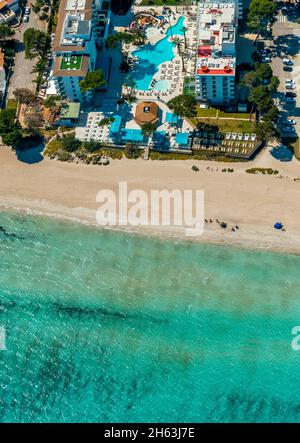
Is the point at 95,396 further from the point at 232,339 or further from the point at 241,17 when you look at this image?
the point at 241,17

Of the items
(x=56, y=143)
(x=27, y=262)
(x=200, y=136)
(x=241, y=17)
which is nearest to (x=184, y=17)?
(x=241, y=17)

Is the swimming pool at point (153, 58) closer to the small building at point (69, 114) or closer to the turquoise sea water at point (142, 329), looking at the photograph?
the small building at point (69, 114)

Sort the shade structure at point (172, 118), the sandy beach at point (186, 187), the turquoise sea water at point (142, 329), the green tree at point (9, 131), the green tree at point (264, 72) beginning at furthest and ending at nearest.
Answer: the shade structure at point (172, 118), the green tree at point (9, 131), the green tree at point (264, 72), the sandy beach at point (186, 187), the turquoise sea water at point (142, 329)

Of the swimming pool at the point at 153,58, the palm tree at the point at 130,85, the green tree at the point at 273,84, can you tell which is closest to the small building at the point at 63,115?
the palm tree at the point at 130,85

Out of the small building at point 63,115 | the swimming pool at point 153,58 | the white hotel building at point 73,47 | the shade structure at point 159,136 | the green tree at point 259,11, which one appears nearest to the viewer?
the shade structure at point 159,136

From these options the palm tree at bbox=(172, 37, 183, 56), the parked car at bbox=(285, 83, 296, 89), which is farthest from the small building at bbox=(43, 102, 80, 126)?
the parked car at bbox=(285, 83, 296, 89)

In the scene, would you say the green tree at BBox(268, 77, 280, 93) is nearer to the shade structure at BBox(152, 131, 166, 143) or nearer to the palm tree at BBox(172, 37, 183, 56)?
the palm tree at BBox(172, 37, 183, 56)

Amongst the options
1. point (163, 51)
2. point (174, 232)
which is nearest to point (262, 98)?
point (163, 51)
